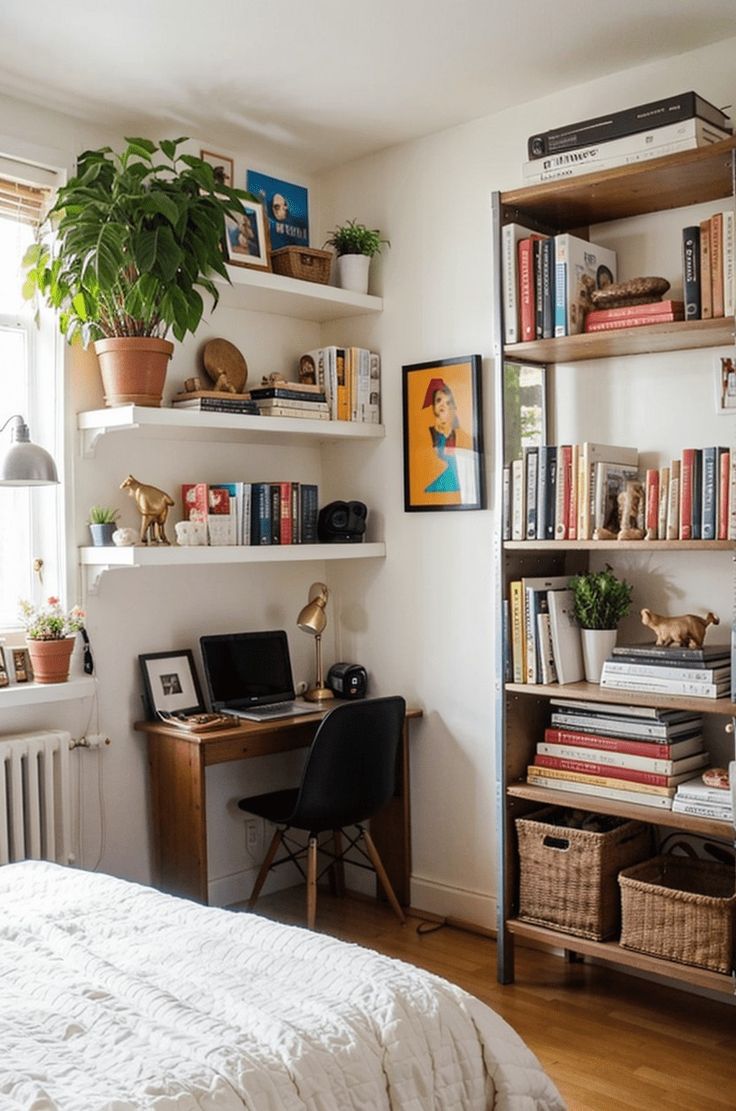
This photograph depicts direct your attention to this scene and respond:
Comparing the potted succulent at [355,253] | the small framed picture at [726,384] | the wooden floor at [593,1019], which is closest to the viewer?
the wooden floor at [593,1019]

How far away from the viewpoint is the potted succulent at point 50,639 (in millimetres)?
3152

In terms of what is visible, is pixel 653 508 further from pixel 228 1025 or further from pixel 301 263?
pixel 228 1025

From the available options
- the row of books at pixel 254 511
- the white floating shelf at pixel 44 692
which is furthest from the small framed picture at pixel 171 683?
the row of books at pixel 254 511

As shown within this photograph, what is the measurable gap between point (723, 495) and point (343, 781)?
1.41m

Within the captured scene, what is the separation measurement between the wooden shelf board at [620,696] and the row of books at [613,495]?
0.42m

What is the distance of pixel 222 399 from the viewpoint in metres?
3.42

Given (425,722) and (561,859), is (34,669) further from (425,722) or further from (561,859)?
(561,859)

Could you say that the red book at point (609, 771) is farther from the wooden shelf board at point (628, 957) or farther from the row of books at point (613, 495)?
the row of books at point (613, 495)

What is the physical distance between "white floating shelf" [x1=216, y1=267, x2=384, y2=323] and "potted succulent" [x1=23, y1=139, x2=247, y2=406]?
0.71 ft

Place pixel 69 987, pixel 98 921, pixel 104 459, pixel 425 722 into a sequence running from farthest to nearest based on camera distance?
pixel 425 722 < pixel 104 459 < pixel 98 921 < pixel 69 987

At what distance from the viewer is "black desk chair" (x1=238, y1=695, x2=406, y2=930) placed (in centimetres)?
321

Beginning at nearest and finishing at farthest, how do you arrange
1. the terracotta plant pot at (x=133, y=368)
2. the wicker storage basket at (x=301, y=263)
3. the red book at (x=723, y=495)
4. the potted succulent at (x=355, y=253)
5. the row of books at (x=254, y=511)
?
1. the red book at (x=723, y=495)
2. the terracotta plant pot at (x=133, y=368)
3. the row of books at (x=254, y=511)
4. the wicker storage basket at (x=301, y=263)
5. the potted succulent at (x=355, y=253)

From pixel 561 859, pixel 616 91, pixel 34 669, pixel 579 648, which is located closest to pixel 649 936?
pixel 561 859

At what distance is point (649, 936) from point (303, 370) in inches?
86.9
